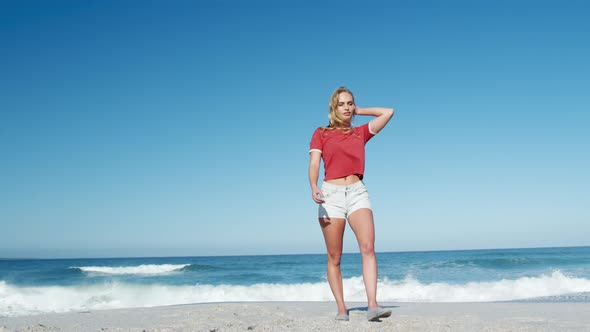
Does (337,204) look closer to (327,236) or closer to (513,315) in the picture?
(327,236)

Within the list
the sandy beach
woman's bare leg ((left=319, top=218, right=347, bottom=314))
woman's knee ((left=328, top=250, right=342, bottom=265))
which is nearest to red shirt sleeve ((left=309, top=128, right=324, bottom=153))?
woman's bare leg ((left=319, top=218, right=347, bottom=314))

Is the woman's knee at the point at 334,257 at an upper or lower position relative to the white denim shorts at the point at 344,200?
lower

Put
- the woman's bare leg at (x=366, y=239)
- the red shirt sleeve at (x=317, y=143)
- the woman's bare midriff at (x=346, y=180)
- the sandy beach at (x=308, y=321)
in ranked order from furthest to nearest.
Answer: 1. the red shirt sleeve at (x=317, y=143)
2. the woman's bare midriff at (x=346, y=180)
3. the woman's bare leg at (x=366, y=239)
4. the sandy beach at (x=308, y=321)

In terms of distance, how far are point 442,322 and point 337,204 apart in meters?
1.31

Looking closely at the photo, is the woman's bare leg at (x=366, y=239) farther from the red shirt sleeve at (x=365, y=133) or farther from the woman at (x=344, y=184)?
the red shirt sleeve at (x=365, y=133)

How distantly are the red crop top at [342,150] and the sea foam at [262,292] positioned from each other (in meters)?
9.90

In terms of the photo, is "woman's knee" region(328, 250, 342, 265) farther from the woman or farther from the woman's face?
the woman's face

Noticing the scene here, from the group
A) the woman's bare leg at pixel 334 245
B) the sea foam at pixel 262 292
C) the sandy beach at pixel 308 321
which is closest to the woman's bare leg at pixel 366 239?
the woman's bare leg at pixel 334 245

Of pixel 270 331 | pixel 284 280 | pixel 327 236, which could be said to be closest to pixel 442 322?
pixel 327 236

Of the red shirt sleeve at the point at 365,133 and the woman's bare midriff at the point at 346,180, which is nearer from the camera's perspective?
the woman's bare midriff at the point at 346,180

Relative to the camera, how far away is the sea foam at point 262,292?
14.3 meters

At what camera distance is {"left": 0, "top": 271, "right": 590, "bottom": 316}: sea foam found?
562 inches

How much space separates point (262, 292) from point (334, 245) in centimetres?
1455

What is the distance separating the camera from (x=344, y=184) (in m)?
4.06
